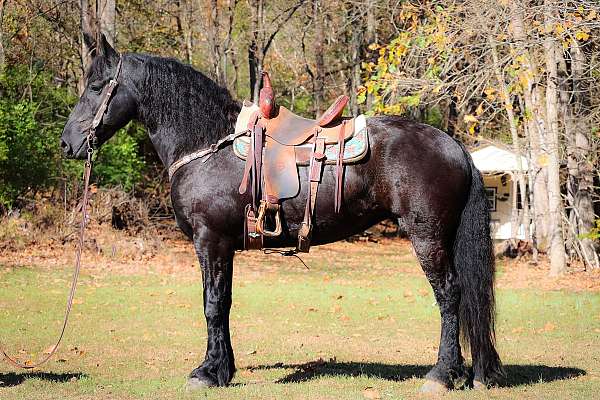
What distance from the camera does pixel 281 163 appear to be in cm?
600

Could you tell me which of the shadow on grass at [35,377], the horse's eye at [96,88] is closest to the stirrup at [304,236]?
Result: the horse's eye at [96,88]

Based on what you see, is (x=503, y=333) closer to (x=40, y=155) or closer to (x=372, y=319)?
(x=372, y=319)

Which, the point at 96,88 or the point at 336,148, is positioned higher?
the point at 96,88

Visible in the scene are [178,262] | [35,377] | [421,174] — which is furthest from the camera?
[178,262]

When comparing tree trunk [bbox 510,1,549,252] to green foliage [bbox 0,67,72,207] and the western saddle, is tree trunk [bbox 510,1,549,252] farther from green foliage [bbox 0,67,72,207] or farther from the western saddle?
green foliage [bbox 0,67,72,207]

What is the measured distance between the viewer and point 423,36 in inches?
480

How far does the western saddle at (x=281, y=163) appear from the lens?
19.5ft

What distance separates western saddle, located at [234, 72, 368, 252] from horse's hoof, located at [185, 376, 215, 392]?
1.08 meters

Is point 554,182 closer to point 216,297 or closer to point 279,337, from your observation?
point 279,337

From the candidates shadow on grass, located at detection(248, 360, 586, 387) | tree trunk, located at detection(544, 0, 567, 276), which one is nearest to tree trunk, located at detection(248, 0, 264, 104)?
tree trunk, located at detection(544, 0, 567, 276)

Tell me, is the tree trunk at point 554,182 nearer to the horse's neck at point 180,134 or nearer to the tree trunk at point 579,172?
the tree trunk at point 579,172

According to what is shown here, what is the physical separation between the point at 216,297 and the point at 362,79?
47.0 feet

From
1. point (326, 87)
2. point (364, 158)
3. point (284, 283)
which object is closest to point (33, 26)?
point (326, 87)

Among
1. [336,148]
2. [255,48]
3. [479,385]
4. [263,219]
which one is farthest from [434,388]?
[255,48]
